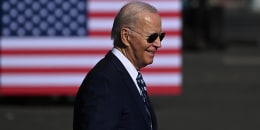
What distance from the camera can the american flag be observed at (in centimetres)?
1041

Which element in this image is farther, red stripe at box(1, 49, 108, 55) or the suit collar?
red stripe at box(1, 49, 108, 55)

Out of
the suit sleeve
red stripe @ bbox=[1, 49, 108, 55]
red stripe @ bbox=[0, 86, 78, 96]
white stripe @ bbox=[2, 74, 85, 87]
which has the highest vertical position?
the suit sleeve

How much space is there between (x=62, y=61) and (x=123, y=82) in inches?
293

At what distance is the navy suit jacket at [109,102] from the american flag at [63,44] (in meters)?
7.21

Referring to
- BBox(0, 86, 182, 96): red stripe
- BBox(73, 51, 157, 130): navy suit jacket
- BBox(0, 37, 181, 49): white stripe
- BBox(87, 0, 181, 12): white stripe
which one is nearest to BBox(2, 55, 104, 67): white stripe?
BBox(0, 37, 181, 49): white stripe

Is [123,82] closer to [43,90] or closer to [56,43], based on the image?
[56,43]

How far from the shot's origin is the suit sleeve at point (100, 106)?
3021 millimetres

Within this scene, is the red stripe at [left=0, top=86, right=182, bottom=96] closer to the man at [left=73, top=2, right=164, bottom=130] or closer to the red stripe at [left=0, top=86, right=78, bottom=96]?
the red stripe at [left=0, top=86, right=78, bottom=96]

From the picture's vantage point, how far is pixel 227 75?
49.5ft

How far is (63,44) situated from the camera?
34.3 ft

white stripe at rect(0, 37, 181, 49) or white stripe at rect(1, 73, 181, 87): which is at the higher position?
white stripe at rect(0, 37, 181, 49)

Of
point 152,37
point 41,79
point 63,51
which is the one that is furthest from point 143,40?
point 41,79

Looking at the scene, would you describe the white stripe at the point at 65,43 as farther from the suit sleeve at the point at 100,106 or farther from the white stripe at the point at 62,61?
the suit sleeve at the point at 100,106

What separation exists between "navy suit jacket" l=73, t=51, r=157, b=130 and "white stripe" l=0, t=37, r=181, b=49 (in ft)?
23.8
